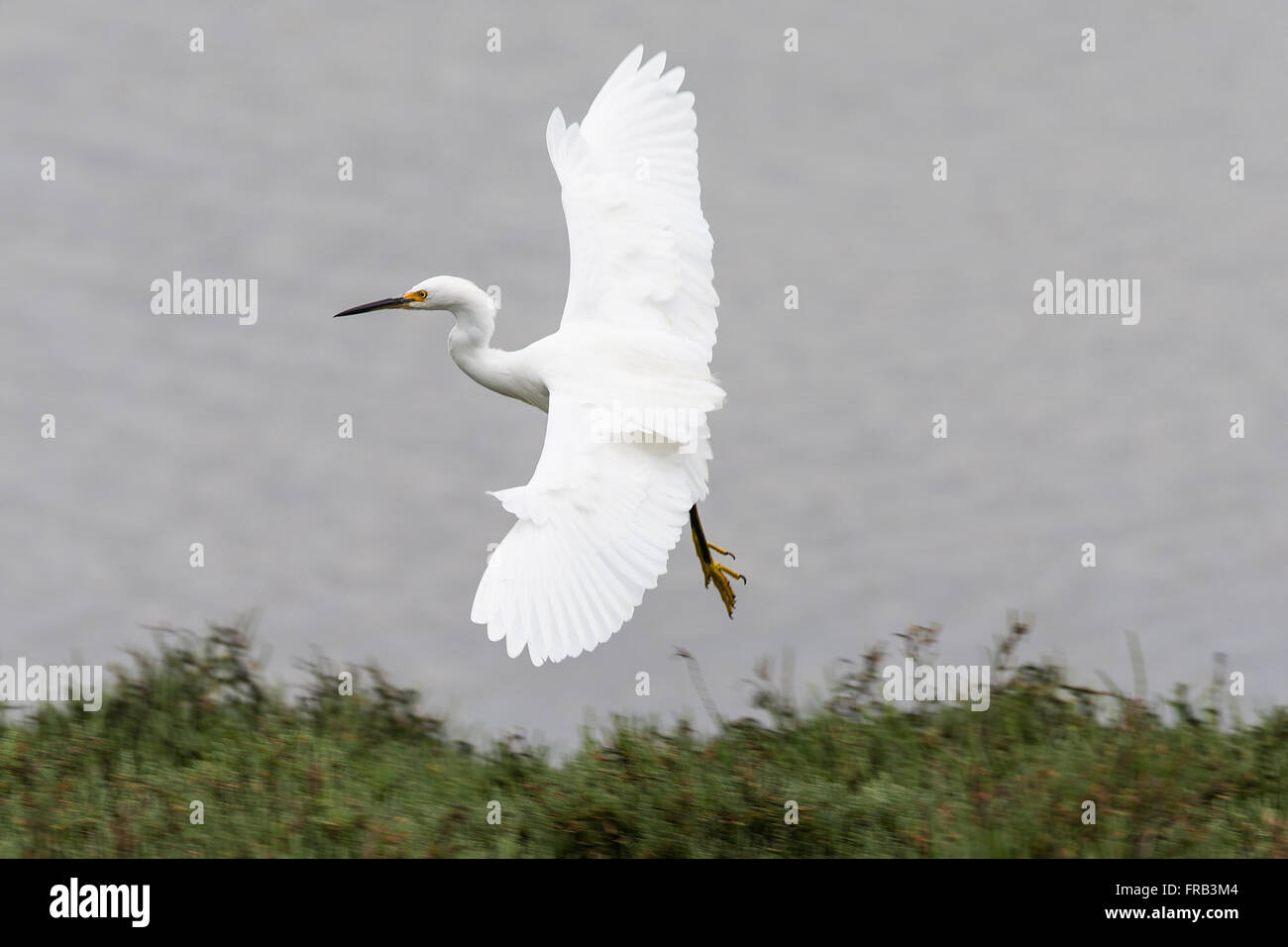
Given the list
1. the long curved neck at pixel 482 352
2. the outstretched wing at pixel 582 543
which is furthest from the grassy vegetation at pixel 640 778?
the long curved neck at pixel 482 352

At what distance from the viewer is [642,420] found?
21.0 feet

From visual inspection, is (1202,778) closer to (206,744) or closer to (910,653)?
(910,653)

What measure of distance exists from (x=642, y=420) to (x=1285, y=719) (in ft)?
11.5

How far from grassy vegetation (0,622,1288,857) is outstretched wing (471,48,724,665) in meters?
0.80

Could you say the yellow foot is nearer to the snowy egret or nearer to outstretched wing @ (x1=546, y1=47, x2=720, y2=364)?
the snowy egret

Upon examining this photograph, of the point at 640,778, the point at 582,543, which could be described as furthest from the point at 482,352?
the point at 640,778

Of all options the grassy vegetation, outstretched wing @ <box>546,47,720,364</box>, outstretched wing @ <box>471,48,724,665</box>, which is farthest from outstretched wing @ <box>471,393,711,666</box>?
outstretched wing @ <box>546,47,720,364</box>

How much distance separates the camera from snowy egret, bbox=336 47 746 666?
229 inches

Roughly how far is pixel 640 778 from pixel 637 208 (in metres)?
3.23

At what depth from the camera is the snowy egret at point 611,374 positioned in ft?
19.1

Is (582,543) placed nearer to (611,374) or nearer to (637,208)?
(611,374)

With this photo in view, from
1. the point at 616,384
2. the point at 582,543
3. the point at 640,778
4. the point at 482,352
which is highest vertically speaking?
the point at 482,352

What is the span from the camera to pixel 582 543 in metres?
5.90

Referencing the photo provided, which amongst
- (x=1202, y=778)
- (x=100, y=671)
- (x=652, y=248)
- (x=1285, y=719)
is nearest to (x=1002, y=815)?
(x=1202, y=778)
